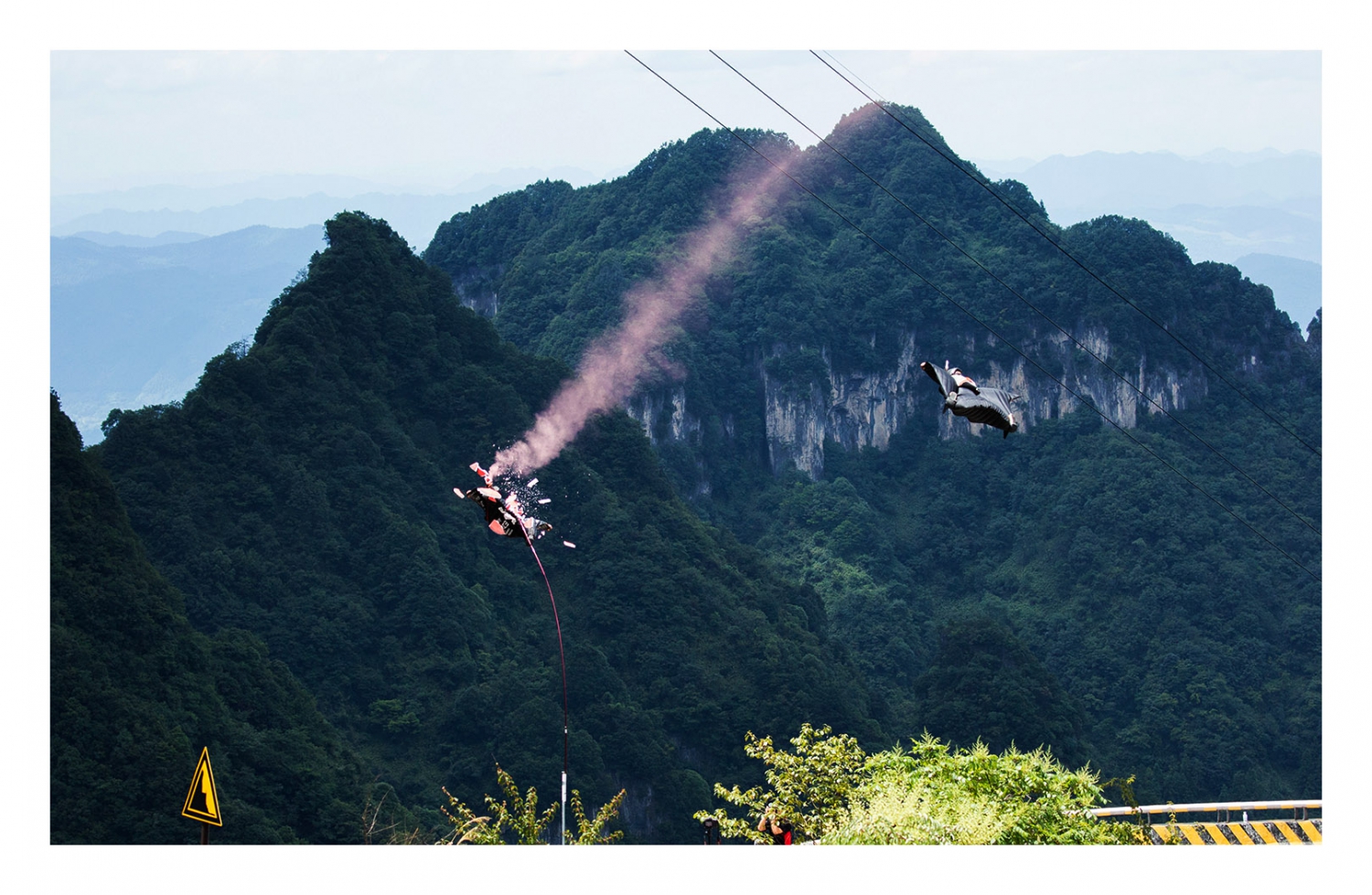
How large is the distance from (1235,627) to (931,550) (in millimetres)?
12387

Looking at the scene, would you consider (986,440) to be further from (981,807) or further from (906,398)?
(981,807)

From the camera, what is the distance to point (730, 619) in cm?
4088

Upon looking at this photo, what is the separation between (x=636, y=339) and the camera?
58.6 meters

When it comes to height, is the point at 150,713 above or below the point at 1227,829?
above

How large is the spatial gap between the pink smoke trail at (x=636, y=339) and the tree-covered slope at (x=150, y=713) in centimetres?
1066

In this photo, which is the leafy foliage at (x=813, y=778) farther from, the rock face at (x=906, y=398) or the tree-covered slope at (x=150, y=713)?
the rock face at (x=906, y=398)

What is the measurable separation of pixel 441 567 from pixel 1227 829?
892 inches

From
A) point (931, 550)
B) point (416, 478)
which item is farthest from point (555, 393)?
point (931, 550)

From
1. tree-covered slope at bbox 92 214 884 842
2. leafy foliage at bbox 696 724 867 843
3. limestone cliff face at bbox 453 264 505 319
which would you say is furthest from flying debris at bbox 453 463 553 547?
limestone cliff face at bbox 453 264 505 319

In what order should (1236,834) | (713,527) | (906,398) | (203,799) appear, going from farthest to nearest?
(906,398) < (713,527) < (1236,834) < (203,799)

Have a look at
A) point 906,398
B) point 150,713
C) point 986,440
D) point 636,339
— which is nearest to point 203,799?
point 150,713

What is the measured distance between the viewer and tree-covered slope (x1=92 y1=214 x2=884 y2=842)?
112 ft

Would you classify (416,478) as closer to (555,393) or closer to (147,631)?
(555,393)

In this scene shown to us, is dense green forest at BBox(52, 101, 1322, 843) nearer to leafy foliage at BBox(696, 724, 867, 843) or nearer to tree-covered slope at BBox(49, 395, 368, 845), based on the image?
tree-covered slope at BBox(49, 395, 368, 845)
